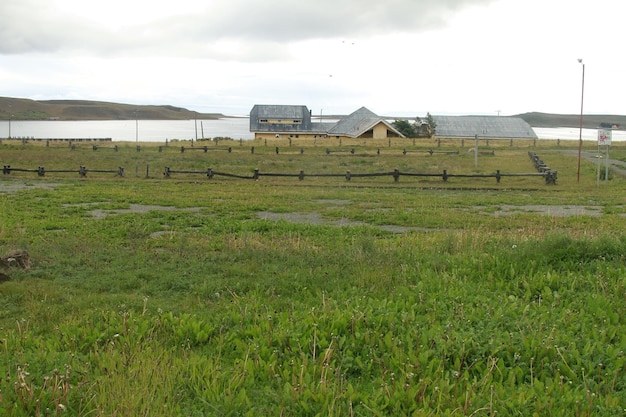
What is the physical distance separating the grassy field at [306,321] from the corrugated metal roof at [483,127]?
234 ft

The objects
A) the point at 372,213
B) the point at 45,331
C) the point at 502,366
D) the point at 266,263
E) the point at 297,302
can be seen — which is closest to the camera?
the point at 502,366

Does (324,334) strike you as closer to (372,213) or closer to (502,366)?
(502,366)

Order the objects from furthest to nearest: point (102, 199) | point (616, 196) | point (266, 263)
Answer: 1. point (616, 196)
2. point (102, 199)
3. point (266, 263)

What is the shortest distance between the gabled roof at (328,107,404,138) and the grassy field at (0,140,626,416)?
62661 mm

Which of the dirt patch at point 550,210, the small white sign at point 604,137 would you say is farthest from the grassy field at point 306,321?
the small white sign at point 604,137

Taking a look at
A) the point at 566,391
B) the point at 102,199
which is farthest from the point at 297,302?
the point at 102,199

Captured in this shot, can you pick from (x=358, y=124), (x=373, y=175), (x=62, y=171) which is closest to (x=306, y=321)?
(x=373, y=175)

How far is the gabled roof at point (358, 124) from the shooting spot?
246 feet

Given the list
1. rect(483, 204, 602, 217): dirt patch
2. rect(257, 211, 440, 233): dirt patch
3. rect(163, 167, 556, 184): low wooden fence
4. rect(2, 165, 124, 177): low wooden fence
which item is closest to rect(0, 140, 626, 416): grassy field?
rect(257, 211, 440, 233): dirt patch

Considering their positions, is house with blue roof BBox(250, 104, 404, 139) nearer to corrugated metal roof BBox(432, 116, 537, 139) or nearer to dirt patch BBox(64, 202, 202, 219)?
corrugated metal roof BBox(432, 116, 537, 139)

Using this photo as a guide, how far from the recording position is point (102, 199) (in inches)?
755

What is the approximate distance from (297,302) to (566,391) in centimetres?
298

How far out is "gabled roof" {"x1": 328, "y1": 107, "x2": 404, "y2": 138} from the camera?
75.0 m

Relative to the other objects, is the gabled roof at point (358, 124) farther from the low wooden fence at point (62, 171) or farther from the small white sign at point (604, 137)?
the small white sign at point (604, 137)
